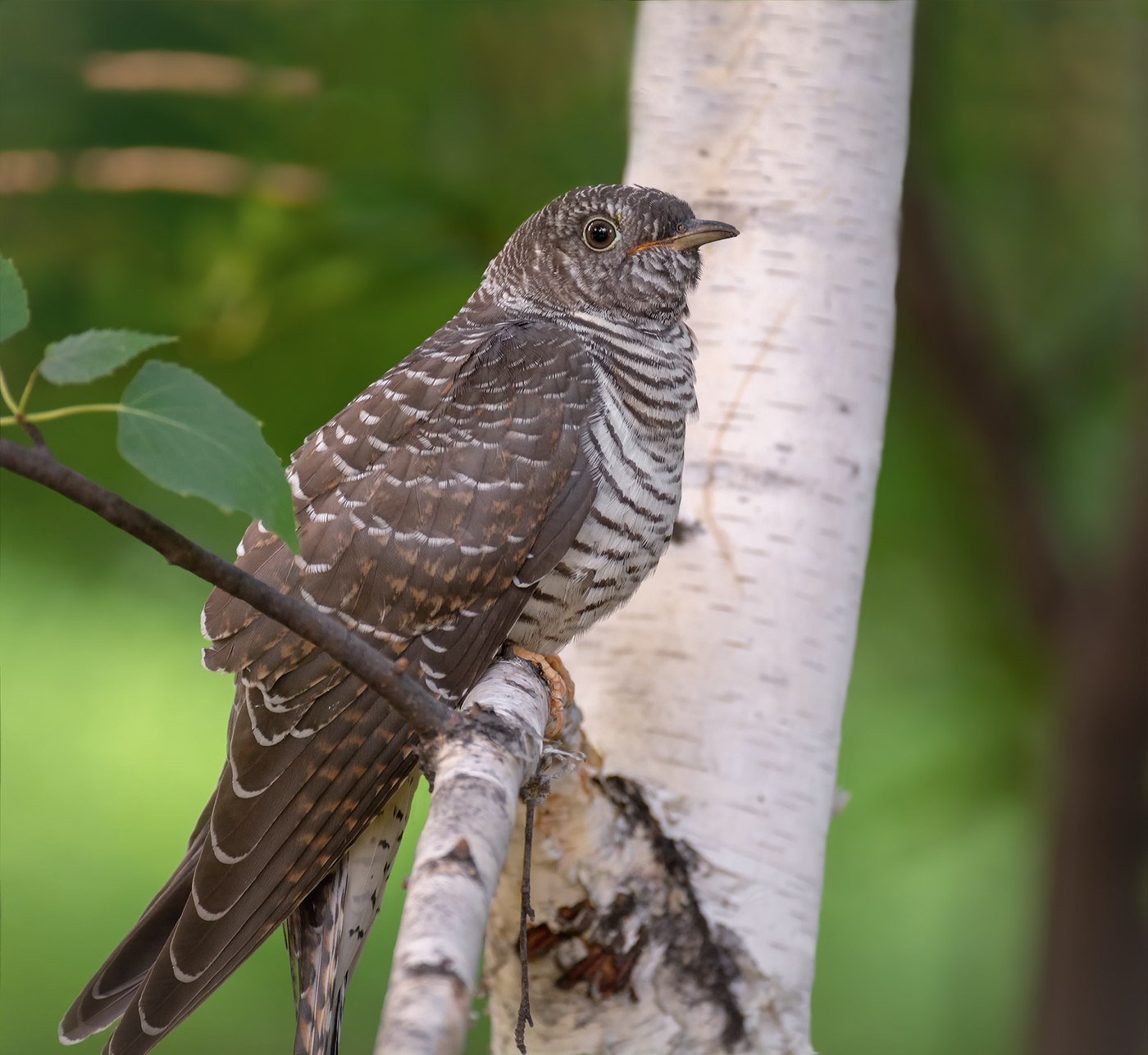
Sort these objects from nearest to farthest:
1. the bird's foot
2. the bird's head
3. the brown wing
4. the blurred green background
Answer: the brown wing, the bird's foot, the bird's head, the blurred green background

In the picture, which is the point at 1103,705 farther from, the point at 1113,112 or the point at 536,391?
the point at 536,391

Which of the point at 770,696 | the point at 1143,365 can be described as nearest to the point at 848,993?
the point at 1143,365

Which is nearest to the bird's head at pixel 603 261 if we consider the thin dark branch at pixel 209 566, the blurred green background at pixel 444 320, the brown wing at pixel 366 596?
the brown wing at pixel 366 596

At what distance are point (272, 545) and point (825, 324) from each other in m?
0.97

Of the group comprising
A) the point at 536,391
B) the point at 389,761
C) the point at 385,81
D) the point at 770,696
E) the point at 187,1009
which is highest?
the point at 385,81

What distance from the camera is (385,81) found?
2.99m

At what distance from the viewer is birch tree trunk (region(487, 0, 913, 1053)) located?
6.20 feet

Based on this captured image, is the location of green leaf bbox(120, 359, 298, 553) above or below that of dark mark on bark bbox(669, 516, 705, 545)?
below

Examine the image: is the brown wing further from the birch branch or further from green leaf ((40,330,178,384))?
green leaf ((40,330,178,384))

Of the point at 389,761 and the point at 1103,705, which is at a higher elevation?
the point at 1103,705

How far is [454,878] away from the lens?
3.11 feet

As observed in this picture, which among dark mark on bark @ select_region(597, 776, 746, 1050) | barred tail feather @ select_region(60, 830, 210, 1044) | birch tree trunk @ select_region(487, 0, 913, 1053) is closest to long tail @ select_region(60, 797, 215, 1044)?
barred tail feather @ select_region(60, 830, 210, 1044)

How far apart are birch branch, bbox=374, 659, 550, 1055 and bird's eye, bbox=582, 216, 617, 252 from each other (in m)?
1.13

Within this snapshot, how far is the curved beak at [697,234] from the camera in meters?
2.11
